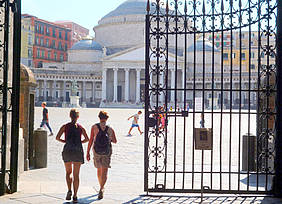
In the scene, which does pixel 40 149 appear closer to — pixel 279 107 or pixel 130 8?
pixel 279 107

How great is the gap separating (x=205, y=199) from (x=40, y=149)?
427 cm

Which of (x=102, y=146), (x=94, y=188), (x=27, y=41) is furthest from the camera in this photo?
(x=27, y=41)

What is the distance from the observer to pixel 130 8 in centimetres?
8362

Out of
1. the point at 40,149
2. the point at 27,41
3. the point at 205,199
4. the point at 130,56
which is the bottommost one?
the point at 205,199

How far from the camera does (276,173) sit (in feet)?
23.0

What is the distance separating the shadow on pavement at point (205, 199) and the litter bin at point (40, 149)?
3506mm

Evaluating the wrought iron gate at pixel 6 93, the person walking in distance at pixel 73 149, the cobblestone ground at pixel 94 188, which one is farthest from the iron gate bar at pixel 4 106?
the person walking in distance at pixel 73 149

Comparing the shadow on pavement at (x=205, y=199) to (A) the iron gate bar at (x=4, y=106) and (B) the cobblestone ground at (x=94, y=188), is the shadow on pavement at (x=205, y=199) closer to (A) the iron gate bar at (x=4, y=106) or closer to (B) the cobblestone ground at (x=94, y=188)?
(B) the cobblestone ground at (x=94, y=188)

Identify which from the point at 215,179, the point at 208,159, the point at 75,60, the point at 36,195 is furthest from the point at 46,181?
the point at 75,60

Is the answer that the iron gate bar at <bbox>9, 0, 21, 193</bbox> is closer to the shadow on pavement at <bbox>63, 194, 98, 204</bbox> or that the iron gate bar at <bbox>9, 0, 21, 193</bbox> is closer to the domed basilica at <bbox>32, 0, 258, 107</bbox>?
the shadow on pavement at <bbox>63, 194, 98, 204</bbox>

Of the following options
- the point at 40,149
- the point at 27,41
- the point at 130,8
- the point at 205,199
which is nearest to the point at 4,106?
the point at 40,149

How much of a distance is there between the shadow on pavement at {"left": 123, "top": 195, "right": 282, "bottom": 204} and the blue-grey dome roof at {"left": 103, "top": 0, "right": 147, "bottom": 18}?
250ft

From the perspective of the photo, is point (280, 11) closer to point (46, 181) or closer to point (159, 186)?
point (159, 186)

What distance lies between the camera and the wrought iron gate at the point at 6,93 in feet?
22.3
